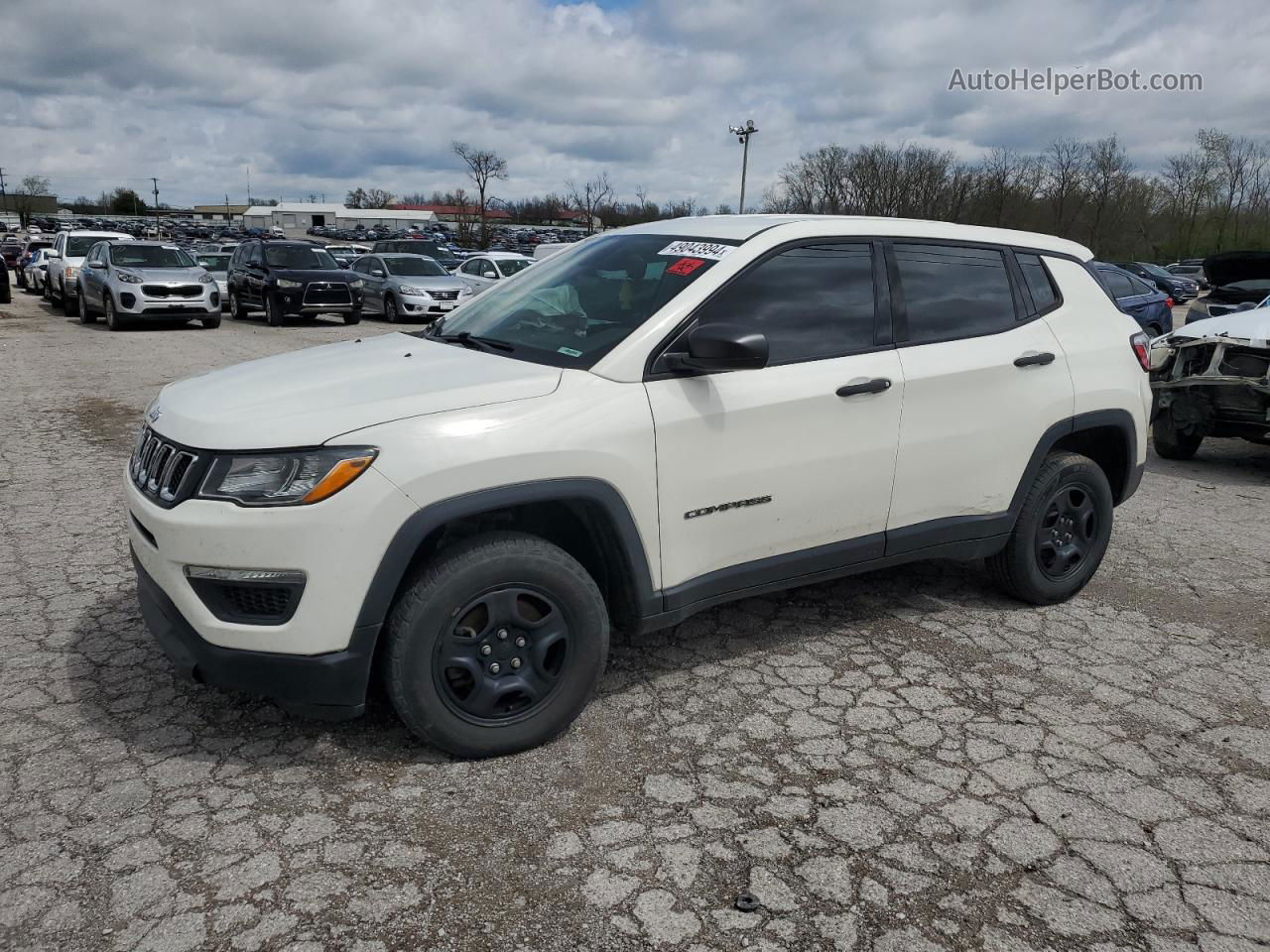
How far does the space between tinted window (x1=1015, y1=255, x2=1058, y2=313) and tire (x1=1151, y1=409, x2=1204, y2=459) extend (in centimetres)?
441

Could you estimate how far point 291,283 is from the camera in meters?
19.5

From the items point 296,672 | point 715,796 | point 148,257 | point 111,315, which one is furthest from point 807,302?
point 148,257

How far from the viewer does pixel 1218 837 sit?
114 inches

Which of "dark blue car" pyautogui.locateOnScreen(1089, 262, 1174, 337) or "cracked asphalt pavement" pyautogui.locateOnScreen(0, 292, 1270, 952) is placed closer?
"cracked asphalt pavement" pyautogui.locateOnScreen(0, 292, 1270, 952)

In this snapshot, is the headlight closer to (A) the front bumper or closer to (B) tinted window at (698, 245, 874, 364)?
(A) the front bumper

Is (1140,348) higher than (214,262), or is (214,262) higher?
(1140,348)

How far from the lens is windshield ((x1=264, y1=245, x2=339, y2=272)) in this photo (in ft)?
66.7

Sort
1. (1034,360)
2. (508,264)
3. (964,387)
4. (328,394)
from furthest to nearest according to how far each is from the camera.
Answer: (508,264) → (1034,360) → (964,387) → (328,394)

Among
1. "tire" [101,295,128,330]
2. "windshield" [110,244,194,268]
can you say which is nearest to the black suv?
"windshield" [110,244,194,268]

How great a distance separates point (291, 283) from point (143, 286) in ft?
9.13

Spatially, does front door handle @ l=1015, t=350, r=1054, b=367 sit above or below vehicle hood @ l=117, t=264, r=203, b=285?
above

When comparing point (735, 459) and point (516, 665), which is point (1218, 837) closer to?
point (735, 459)

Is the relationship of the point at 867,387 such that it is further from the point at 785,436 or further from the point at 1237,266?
the point at 1237,266

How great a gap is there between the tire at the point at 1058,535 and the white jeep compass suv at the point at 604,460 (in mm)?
19
